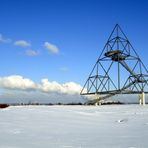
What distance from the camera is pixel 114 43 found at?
5266 cm

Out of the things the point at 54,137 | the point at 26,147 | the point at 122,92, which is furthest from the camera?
the point at 122,92

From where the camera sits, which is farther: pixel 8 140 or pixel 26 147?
pixel 8 140

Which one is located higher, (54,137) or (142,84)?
(142,84)

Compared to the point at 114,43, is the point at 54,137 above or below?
below

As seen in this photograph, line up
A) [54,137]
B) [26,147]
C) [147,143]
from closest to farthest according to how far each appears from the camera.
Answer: [26,147]
[147,143]
[54,137]

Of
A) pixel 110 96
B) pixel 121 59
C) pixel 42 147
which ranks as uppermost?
pixel 121 59

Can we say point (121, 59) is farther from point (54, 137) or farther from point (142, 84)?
point (54, 137)

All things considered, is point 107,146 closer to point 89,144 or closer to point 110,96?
point 89,144

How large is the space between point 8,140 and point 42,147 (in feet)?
4.82

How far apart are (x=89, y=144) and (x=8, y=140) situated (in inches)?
93.0

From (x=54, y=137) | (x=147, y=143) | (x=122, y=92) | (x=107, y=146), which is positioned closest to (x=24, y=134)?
(x=54, y=137)

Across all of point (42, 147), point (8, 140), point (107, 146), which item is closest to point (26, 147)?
point (42, 147)

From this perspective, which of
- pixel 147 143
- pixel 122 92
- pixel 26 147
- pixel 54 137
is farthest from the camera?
pixel 122 92

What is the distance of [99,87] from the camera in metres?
52.9
